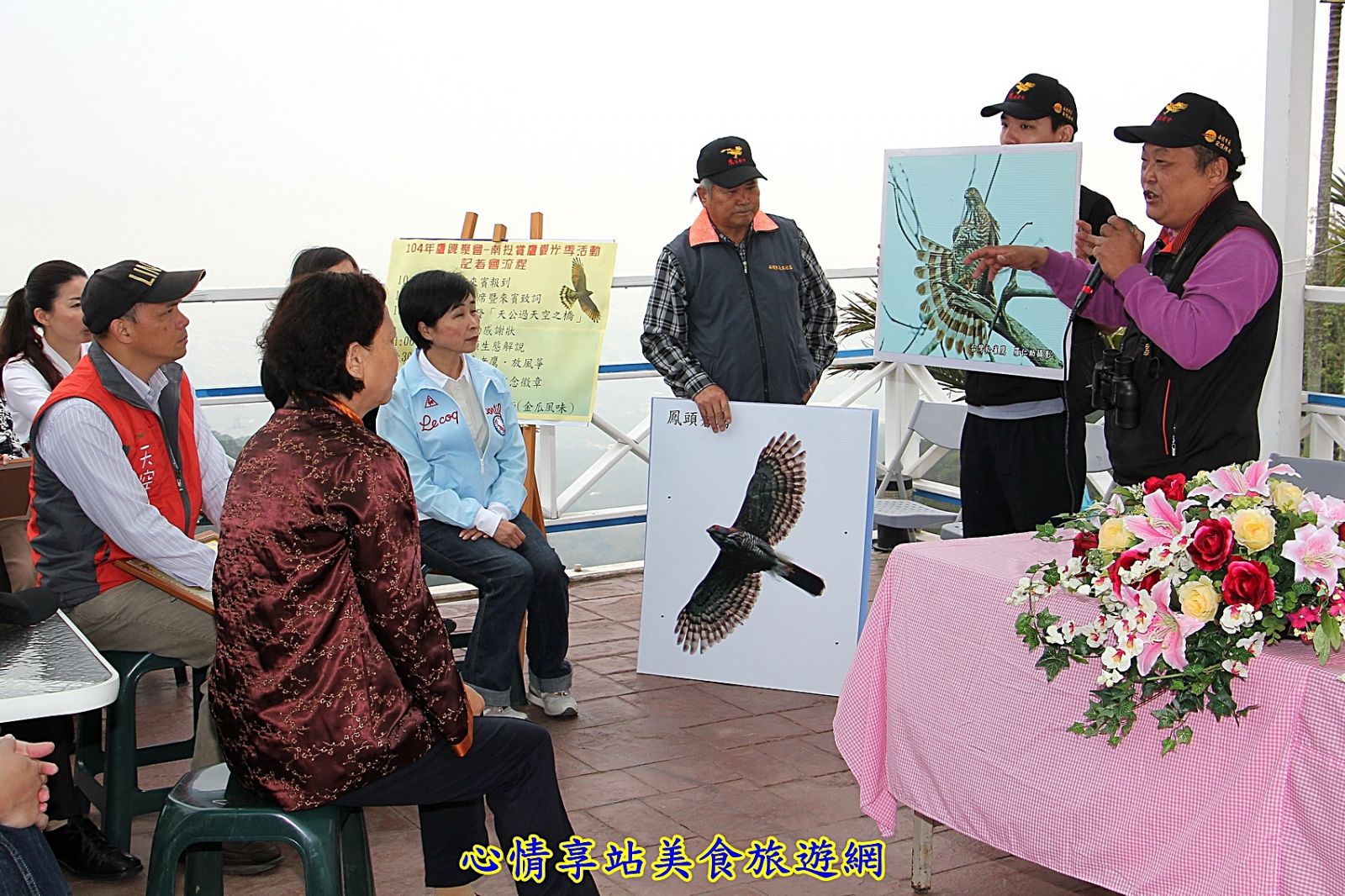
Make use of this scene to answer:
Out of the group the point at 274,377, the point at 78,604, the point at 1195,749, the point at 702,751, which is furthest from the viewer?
the point at 702,751

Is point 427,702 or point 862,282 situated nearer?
point 427,702

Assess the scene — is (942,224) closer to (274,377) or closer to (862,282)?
(274,377)

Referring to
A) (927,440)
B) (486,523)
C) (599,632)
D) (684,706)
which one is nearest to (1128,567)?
(486,523)

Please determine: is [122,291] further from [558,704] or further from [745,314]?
[745,314]

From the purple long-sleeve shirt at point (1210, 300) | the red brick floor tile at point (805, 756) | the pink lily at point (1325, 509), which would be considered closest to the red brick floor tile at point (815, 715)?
the red brick floor tile at point (805, 756)

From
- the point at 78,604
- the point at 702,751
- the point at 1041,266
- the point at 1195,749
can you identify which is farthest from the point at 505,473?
the point at 1195,749

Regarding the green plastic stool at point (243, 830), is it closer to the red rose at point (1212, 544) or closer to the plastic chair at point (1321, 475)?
the red rose at point (1212, 544)

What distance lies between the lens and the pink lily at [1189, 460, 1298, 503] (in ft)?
7.50

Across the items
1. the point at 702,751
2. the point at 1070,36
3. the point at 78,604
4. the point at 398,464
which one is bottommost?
the point at 702,751

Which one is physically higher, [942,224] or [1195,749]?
[942,224]

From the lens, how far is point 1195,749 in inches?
91.4

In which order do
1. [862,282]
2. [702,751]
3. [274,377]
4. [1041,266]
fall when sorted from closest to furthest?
[274,377] < [1041,266] < [702,751] < [862,282]

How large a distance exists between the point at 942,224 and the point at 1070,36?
14.4ft

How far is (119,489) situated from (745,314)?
2.15 meters
